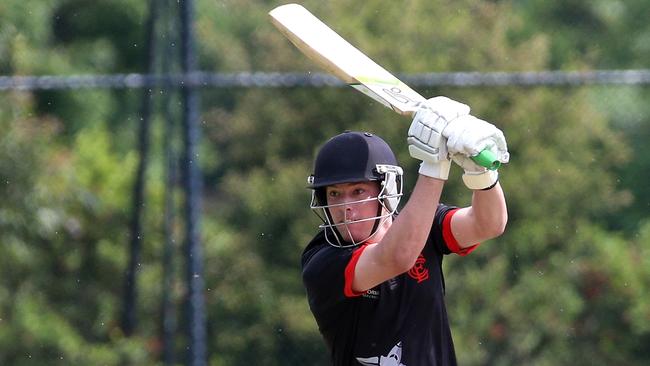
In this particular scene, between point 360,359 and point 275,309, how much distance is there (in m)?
2.66

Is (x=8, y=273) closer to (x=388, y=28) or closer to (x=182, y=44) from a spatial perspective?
(x=182, y=44)

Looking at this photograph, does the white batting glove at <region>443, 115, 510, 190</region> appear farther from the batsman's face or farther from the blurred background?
the blurred background

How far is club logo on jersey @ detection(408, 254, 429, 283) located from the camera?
3.01m

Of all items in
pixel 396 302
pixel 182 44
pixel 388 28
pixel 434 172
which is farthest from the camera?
pixel 388 28

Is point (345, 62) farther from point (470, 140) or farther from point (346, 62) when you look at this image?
point (470, 140)

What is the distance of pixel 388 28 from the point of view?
5.86 m

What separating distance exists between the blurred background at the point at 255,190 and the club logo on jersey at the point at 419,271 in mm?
2598

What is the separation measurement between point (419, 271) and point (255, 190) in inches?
107

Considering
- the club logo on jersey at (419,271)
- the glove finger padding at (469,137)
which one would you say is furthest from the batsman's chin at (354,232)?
the glove finger padding at (469,137)

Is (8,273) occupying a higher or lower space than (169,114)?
lower

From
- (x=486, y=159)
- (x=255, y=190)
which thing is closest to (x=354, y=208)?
(x=486, y=159)

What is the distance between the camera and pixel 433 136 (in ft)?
8.97

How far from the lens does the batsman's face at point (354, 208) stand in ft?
9.96

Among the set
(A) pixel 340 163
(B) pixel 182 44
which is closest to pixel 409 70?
(B) pixel 182 44
